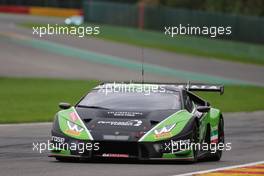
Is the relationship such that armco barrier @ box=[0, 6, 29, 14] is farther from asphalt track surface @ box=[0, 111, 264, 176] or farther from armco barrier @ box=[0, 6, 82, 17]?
asphalt track surface @ box=[0, 111, 264, 176]

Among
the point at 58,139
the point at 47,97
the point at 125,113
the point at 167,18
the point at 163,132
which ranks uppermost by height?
the point at 125,113

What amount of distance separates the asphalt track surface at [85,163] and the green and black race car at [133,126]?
19cm

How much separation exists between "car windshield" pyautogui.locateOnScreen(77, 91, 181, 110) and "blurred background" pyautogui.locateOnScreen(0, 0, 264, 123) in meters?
9.44

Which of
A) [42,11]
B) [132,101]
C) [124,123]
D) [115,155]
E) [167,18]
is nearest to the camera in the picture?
[115,155]

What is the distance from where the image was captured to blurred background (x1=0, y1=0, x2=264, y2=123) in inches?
1345

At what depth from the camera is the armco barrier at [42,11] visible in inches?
3093

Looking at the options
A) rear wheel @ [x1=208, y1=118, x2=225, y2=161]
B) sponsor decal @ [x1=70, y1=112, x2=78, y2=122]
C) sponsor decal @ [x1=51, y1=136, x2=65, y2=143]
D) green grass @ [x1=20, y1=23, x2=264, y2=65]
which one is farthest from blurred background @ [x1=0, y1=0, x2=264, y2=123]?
sponsor decal @ [x1=51, y1=136, x2=65, y2=143]

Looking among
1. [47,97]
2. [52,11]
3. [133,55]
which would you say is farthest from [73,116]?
[52,11]

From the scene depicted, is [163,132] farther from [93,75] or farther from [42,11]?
[42,11]

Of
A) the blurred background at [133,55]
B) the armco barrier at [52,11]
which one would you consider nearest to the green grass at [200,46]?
the blurred background at [133,55]

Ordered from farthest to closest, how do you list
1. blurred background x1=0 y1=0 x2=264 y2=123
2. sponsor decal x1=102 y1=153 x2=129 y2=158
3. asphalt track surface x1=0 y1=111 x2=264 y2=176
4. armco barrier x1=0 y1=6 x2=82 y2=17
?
1. armco barrier x1=0 y1=6 x2=82 y2=17
2. blurred background x1=0 y1=0 x2=264 y2=123
3. sponsor decal x1=102 y1=153 x2=129 y2=158
4. asphalt track surface x1=0 y1=111 x2=264 y2=176

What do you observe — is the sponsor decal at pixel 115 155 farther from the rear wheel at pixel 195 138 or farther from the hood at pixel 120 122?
the rear wheel at pixel 195 138

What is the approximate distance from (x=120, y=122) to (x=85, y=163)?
0.73m

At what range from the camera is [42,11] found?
80.3 m
